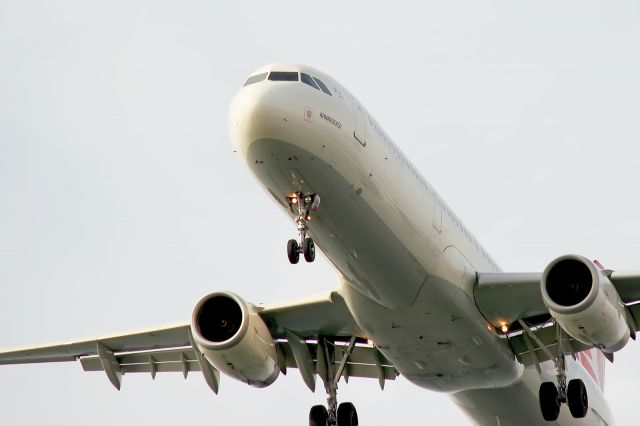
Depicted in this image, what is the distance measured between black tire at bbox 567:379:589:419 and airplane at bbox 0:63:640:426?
0.03 m

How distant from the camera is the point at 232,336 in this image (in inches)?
950

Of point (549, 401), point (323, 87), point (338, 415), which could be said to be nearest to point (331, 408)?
point (338, 415)

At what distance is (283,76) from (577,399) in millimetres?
9681

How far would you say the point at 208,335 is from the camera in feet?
79.2

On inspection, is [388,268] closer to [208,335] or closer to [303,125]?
[303,125]

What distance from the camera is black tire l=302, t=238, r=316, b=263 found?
1994 centimetres

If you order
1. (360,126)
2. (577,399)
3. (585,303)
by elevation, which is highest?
(360,126)

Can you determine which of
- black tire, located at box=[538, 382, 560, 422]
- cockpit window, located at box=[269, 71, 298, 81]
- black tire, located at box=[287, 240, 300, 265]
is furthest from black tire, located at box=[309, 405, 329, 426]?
cockpit window, located at box=[269, 71, 298, 81]

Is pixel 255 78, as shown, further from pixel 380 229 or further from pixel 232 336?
pixel 232 336

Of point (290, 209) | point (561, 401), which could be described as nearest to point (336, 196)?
point (290, 209)

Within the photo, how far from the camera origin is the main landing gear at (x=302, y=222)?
1989 cm

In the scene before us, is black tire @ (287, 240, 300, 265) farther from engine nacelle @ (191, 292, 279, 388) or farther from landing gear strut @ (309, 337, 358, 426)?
landing gear strut @ (309, 337, 358, 426)

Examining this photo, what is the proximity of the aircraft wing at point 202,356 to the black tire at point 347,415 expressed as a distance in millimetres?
846

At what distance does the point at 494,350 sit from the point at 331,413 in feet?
13.7
